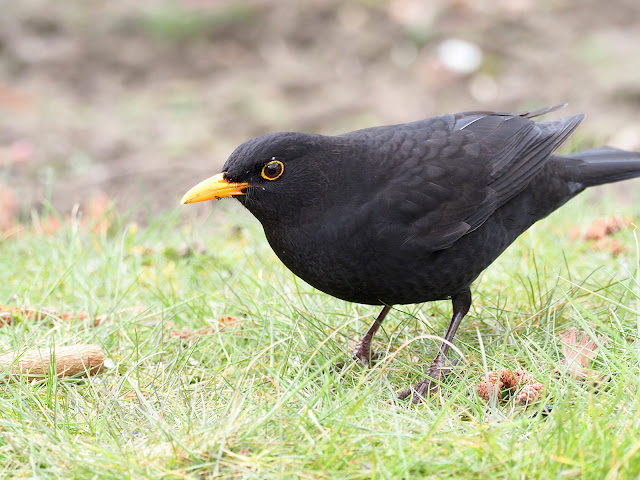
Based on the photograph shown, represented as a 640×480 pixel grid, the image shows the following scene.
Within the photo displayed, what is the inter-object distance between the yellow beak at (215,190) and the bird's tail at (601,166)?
2.11 meters

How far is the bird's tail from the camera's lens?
468cm

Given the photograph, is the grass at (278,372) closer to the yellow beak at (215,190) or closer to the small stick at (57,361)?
the small stick at (57,361)

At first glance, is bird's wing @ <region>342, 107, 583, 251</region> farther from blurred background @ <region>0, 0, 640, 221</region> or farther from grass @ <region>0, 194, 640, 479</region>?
blurred background @ <region>0, 0, 640, 221</region>

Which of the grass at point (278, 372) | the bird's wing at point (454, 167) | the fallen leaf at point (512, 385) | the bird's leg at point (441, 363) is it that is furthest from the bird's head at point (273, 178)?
the fallen leaf at point (512, 385)

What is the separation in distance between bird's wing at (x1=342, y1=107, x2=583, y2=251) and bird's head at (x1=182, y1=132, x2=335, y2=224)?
1.08ft

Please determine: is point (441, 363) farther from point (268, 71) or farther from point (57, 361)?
point (268, 71)

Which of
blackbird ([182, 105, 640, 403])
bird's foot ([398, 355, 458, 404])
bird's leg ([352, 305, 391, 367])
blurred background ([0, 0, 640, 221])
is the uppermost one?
blurred background ([0, 0, 640, 221])

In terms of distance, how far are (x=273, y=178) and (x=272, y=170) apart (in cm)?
4

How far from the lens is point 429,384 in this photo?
344cm

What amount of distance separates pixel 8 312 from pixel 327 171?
6.19ft

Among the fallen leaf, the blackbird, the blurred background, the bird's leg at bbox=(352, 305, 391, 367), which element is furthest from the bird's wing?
the blurred background

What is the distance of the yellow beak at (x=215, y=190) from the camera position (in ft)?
12.1

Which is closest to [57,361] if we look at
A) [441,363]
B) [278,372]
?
[278,372]

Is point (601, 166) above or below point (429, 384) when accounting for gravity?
above
